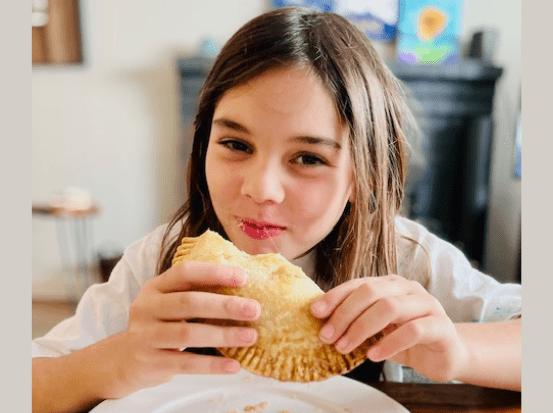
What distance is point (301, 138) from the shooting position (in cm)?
57

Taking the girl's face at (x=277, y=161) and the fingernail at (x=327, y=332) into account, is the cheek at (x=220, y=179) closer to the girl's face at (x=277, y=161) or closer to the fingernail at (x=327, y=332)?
the girl's face at (x=277, y=161)

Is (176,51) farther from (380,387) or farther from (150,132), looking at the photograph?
(380,387)

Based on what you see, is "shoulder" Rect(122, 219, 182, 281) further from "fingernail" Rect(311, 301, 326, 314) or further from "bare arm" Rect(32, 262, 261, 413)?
"fingernail" Rect(311, 301, 326, 314)

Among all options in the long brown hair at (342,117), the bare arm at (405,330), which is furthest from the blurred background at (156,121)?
the bare arm at (405,330)

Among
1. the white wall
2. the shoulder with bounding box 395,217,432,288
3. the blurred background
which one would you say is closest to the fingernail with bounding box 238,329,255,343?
the shoulder with bounding box 395,217,432,288

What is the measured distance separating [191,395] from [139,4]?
8.45ft

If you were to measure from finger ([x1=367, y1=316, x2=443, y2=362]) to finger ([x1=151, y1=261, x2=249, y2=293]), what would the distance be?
14cm

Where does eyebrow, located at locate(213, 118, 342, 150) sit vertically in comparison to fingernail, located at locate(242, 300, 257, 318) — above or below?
above

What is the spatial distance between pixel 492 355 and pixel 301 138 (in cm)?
39

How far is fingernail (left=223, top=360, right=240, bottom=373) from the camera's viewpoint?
0.44m

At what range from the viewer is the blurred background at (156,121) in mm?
2463

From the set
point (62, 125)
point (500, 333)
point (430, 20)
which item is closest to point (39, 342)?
point (500, 333)

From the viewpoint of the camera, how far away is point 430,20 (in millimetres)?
1927

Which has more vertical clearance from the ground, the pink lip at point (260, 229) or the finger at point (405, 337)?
the pink lip at point (260, 229)
